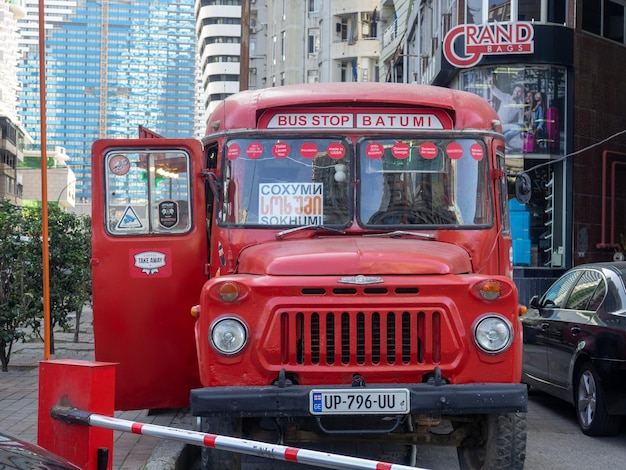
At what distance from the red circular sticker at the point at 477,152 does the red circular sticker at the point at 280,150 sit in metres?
1.37

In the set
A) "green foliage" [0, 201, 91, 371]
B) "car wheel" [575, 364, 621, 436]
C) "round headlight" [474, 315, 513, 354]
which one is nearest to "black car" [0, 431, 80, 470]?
"round headlight" [474, 315, 513, 354]

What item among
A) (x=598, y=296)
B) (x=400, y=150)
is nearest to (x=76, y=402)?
(x=400, y=150)

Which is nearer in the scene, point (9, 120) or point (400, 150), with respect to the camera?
point (400, 150)

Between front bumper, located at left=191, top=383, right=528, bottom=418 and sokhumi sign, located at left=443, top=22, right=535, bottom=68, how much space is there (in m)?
16.0

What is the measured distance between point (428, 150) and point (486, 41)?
1475cm

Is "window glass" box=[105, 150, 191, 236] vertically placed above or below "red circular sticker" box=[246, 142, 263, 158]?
below

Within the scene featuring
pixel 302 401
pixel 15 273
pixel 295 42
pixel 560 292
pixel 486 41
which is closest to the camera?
pixel 302 401

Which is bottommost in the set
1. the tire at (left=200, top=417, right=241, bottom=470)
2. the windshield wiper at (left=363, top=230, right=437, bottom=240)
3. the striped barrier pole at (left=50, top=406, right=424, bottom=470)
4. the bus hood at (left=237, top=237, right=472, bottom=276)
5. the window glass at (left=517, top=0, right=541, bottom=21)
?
the tire at (left=200, top=417, right=241, bottom=470)

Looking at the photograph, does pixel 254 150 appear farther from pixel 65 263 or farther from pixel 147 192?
pixel 65 263

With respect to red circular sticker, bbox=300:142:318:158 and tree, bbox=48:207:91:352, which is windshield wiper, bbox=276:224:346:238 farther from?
tree, bbox=48:207:91:352

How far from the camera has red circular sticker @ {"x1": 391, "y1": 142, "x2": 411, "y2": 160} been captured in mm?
7227

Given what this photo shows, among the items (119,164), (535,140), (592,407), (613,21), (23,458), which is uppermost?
(613,21)

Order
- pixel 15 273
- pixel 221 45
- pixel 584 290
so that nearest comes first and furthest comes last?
pixel 584 290 < pixel 15 273 < pixel 221 45

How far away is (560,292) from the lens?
1039cm
